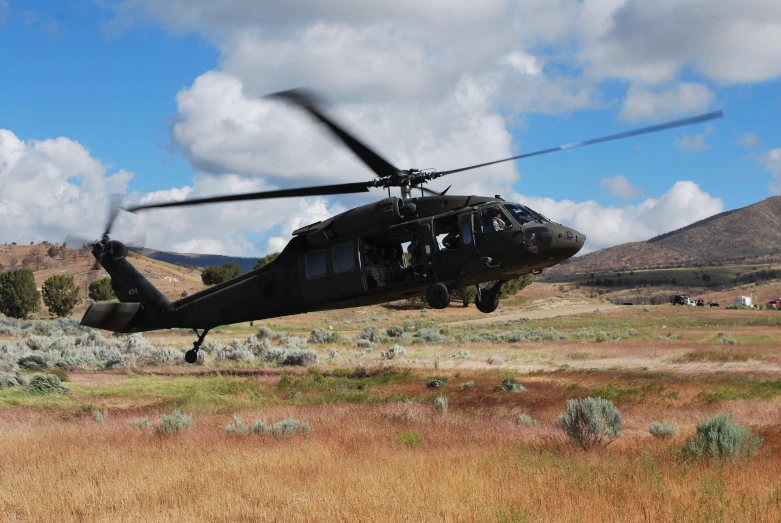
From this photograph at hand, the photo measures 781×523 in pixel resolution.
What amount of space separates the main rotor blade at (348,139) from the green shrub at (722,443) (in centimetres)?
868

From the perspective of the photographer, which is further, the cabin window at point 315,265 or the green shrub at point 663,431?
the cabin window at point 315,265

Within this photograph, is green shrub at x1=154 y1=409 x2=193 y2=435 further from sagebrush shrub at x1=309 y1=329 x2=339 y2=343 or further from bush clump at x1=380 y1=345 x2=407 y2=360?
sagebrush shrub at x1=309 y1=329 x2=339 y2=343

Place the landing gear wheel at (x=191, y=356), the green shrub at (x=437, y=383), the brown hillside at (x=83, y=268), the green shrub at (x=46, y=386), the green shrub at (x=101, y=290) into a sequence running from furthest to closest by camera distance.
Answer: the brown hillside at (x=83, y=268) → the green shrub at (x=101, y=290) → the landing gear wheel at (x=191, y=356) → the green shrub at (x=437, y=383) → the green shrub at (x=46, y=386)

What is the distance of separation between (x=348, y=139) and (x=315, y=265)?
14.8 feet

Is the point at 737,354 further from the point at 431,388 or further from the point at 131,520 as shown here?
the point at 131,520

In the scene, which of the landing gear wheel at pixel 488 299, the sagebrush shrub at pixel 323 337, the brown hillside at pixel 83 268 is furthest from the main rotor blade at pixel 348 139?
the brown hillside at pixel 83 268

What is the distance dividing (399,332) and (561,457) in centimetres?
3254

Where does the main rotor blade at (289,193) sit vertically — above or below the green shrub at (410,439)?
above

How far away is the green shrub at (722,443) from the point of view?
8656mm

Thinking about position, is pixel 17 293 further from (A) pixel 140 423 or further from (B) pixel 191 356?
(A) pixel 140 423

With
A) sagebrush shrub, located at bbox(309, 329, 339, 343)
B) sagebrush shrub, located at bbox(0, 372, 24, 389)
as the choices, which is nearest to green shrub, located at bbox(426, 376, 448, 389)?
sagebrush shrub, located at bbox(0, 372, 24, 389)

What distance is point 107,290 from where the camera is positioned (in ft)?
235

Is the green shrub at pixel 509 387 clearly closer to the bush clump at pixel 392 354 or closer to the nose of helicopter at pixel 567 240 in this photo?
the nose of helicopter at pixel 567 240

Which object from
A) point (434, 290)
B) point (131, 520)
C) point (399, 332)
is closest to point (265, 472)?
point (131, 520)
